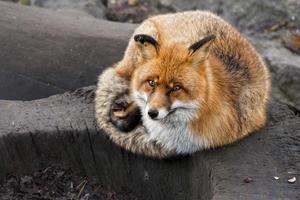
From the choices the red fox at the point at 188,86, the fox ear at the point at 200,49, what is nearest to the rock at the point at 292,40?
the red fox at the point at 188,86

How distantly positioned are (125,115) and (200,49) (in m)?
0.77

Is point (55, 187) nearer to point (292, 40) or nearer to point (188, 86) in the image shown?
point (188, 86)

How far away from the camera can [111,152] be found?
4.81 metres

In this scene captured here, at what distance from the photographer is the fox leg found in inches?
180

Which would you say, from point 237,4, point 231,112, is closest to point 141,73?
point 231,112

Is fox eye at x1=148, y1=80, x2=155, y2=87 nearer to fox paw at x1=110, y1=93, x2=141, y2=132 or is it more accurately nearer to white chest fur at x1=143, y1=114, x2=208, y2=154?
white chest fur at x1=143, y1=114, x2=208, y2=154

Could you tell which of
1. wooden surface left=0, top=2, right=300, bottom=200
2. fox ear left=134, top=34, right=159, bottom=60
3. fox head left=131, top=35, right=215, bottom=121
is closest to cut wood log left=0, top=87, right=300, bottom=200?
wooden surface left=0, top=2, right=300, bottom=200

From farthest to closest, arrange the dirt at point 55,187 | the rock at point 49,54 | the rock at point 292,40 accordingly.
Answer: the rock at point 292,40
the rock at point 49,54
the dirt at point 55,187

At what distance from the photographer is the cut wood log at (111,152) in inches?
175

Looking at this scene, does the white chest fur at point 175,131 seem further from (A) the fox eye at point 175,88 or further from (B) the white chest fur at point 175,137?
(A) the fox eye at point 175,88

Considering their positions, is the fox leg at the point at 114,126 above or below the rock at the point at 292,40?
above

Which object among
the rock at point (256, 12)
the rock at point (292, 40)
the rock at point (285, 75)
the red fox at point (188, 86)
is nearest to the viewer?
the red fox at point (188, 86)

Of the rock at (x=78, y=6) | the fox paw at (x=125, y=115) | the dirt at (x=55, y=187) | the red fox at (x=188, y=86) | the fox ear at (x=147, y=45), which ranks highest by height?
the fox ear at (x=147, y=45)

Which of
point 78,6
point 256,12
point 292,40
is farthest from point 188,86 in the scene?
point 78,6
